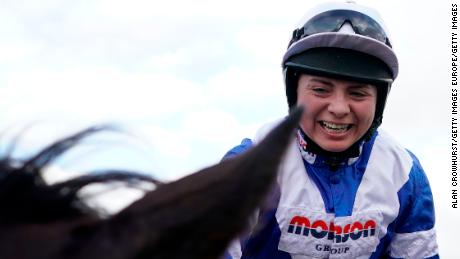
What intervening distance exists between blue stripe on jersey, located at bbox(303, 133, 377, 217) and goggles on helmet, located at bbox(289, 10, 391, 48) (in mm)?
661

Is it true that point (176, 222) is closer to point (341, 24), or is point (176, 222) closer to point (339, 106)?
point (339, 106)

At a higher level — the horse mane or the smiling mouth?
the smiling mouth

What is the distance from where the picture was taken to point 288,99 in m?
3.30

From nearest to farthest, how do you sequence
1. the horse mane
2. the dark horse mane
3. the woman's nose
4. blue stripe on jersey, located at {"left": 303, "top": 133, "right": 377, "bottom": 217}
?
the dark horse mane → the horse mane → the woman's nose → blue stripe on jersey, located at {"left": 303, "top": 133, "right": 377, "bottom": 217}

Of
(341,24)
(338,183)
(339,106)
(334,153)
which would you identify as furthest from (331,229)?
(341,24)

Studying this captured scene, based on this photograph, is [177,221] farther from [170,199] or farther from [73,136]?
[73,136]

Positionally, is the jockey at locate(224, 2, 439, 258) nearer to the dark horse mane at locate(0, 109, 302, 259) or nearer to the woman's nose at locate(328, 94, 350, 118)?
the woman's nose at locate(328, 94, 350, 118)

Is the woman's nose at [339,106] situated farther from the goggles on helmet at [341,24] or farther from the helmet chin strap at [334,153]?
the goggles on helmet at [341,24]

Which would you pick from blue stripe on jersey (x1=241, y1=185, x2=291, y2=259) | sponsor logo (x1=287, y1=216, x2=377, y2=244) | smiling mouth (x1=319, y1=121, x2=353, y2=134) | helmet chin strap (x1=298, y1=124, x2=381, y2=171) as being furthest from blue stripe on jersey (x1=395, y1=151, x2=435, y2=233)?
blue stripe on jersey (x1=241, y1=185, x2=291, y2=259)

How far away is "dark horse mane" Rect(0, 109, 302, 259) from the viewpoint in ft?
2.71

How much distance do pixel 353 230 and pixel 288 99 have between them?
0.75 metres

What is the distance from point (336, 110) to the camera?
3023 mm

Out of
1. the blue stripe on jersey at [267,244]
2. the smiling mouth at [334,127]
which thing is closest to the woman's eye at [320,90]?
the smiling mouth at [334,127]

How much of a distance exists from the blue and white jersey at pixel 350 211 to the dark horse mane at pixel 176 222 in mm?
2031
